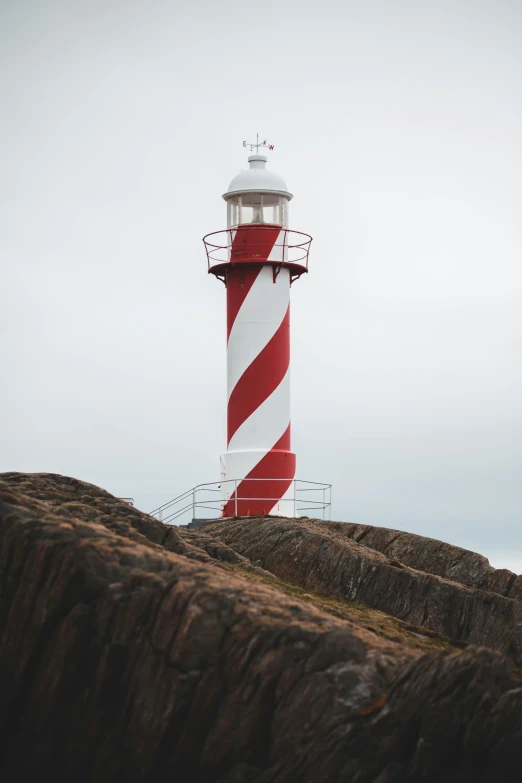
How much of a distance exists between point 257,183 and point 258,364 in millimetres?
4282

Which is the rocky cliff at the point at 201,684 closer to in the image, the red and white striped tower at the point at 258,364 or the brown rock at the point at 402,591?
the brown rock at the point at 402,591

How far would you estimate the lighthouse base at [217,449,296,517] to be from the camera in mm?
27719

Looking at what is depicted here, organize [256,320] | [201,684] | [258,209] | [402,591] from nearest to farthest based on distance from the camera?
[201,684] < [402,591] < [256,320] < [258,209]

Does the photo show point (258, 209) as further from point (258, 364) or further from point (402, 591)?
point (402, 591)

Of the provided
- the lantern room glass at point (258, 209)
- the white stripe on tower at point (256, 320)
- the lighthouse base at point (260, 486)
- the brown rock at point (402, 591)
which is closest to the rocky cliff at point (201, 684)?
the brown rock at point (402, 591)

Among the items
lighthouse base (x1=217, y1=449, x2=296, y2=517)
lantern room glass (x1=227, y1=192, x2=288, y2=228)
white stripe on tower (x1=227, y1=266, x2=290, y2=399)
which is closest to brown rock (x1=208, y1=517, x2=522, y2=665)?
lighthouse base (x1=217, y1=449, x2=296, y2=517)

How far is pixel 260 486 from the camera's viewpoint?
1092 inches

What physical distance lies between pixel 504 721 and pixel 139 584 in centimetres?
376

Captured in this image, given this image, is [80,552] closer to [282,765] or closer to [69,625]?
[69,625]

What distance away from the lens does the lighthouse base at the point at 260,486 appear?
27.7m

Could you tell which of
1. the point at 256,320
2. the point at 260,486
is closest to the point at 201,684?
the point at 260,486

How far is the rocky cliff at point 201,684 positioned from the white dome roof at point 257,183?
53.9ft

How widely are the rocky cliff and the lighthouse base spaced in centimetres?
1406

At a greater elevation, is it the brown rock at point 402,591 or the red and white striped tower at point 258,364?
the red and white striped tower at point 258,364
